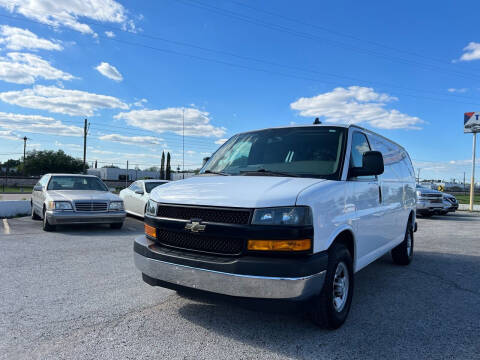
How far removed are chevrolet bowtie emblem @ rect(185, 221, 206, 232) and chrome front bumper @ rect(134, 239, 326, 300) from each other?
12.7 inches

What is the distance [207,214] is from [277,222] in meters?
0.64

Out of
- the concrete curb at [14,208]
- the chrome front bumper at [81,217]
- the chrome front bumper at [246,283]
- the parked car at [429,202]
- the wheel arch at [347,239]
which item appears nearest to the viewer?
the chrome front bumper at [246,283]

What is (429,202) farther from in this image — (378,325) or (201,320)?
(201,320)

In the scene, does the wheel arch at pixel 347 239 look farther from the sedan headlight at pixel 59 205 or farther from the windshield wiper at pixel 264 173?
the sedan headlight at pixel 59 205

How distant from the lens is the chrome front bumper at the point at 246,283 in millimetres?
2830

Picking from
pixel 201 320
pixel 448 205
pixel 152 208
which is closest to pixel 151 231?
pixel 152 208

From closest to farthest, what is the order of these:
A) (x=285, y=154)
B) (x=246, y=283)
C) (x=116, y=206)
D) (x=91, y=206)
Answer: (x=246, y=283), (x=285, y=154), (x=91, y=206), (x=116, y=206)

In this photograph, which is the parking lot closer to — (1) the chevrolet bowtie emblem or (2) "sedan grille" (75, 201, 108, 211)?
(1) the chevrolet bowtie emblem

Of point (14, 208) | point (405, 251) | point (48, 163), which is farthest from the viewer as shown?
point (48, 163)

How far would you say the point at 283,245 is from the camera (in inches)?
114

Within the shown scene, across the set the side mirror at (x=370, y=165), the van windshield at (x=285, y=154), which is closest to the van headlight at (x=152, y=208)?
the van windshield at (x=285, y=154)

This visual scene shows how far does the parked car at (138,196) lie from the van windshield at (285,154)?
7189mm

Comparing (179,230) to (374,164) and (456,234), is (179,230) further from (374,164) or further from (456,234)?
(456,234)

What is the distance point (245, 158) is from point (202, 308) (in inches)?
69.9
